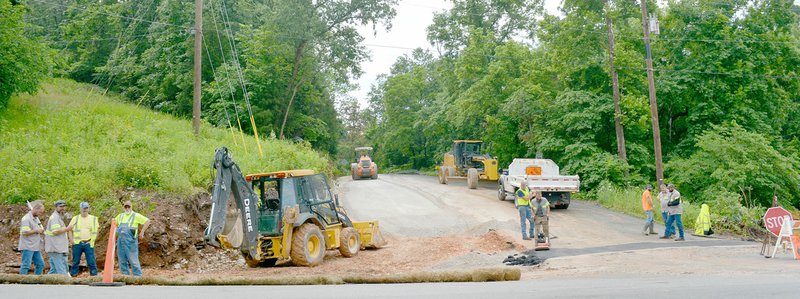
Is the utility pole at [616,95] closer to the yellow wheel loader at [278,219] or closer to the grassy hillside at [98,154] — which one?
the grassy hillside at [98,154]

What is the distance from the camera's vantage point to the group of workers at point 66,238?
1077 centimetres

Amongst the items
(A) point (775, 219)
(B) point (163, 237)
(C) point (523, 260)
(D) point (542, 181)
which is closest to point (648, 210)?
A: (A) point (775, 219)

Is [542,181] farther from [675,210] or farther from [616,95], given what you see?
[616,95]

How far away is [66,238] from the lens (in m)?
10.9

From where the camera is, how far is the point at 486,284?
922cm

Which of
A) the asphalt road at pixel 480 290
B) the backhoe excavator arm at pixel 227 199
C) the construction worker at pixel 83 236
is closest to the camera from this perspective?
the asphalt road at pixel 480 290

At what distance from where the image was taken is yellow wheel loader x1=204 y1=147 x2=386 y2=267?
11445 mm

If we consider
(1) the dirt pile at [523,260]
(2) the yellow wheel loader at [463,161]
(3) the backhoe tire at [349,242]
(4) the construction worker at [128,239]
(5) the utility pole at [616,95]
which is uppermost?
(5) the utility pole at [616,95]

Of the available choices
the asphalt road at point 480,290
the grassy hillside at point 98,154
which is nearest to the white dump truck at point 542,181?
the grassy hillside at point 98,154

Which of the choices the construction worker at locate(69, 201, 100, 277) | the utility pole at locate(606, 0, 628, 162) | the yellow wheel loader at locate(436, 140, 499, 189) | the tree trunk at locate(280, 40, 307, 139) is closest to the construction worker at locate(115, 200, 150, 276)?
the construction worker at locate(69, 201, 100, 277)

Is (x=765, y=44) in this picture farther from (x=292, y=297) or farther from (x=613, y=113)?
(x=292, y=297)

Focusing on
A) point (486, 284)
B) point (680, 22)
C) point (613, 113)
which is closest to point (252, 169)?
point (486, 284)

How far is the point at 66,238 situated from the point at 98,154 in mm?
7913

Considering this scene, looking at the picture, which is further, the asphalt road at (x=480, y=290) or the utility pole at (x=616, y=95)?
the utility pole at (x=616, y=95)
